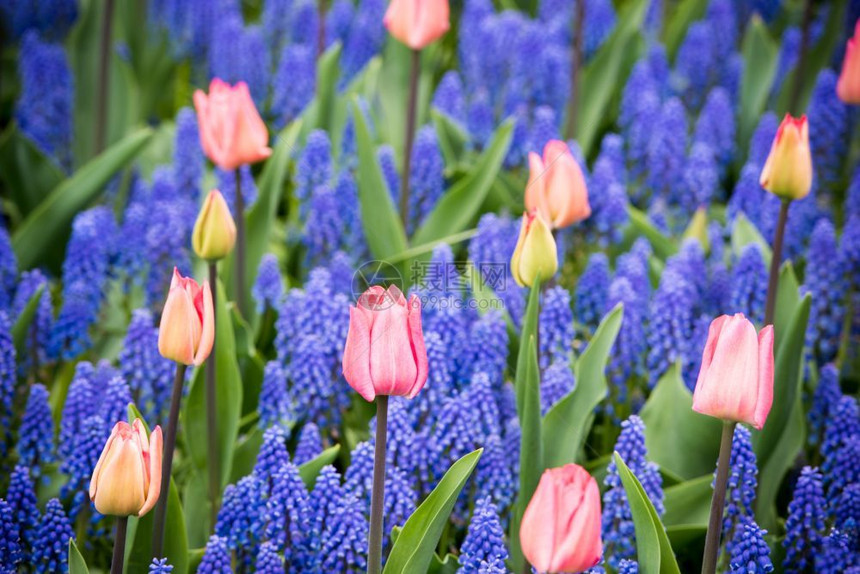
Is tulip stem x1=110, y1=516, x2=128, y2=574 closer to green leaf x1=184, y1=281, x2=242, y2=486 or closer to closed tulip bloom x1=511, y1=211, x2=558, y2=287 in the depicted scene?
green leaf x1=184, y1=281, x2=242, y2=486

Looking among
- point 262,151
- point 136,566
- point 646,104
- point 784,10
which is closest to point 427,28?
point 262,151

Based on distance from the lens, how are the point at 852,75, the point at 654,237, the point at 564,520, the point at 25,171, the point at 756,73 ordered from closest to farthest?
the point at 564,520, the point at 852,75, the point at 654,237, the point at 25,171, the point at 756,73

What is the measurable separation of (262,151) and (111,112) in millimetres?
1524

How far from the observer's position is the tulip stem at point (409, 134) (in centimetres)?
282

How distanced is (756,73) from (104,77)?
2.34m

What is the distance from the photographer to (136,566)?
1.95m

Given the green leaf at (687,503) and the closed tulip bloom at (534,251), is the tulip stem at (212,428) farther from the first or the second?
the green leaf at (687,503)

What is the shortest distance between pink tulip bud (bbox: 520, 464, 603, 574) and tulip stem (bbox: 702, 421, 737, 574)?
354mm

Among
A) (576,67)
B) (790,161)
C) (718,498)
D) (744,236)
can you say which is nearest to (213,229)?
(718,498)

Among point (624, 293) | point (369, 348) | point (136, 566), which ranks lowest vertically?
point (136, 566)

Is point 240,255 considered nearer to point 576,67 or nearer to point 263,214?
point 263,214

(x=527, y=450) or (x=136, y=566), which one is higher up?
(x=527, y=450)

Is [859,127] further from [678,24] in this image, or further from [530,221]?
[530,221]

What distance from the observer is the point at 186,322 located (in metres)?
1.69
